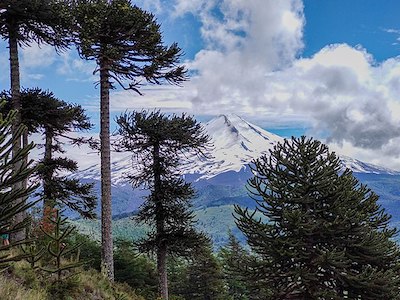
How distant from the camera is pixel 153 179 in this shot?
67.9ft

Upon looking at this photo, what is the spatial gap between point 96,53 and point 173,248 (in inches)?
454

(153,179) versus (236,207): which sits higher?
(153,179)

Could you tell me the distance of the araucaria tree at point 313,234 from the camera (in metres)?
12.6

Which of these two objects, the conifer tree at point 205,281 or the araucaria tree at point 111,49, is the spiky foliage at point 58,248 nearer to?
the araucaria tree at point 111,49

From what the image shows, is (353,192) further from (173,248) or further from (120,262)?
(120,262)

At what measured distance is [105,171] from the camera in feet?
47.3

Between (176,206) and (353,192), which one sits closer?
(353,192)

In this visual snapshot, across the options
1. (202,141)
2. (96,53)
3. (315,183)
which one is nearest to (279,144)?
(315,183)

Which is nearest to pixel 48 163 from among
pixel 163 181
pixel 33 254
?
pixel 163 181

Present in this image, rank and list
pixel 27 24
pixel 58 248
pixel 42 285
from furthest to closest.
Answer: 1. pixel 27 24
2. pixel 58 248
3. pixel 42 285

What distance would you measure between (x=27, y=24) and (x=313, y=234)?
41.8 feet

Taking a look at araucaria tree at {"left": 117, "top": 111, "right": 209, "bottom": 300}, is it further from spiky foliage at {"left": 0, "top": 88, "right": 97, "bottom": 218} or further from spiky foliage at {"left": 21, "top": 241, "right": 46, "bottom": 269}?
spiky foliage at {"left": 21, "top": 241, "right": 46, "bottom": 269}

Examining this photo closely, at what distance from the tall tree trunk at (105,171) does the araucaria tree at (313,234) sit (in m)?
5.12

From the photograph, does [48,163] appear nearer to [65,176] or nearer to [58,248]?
[65,176]
